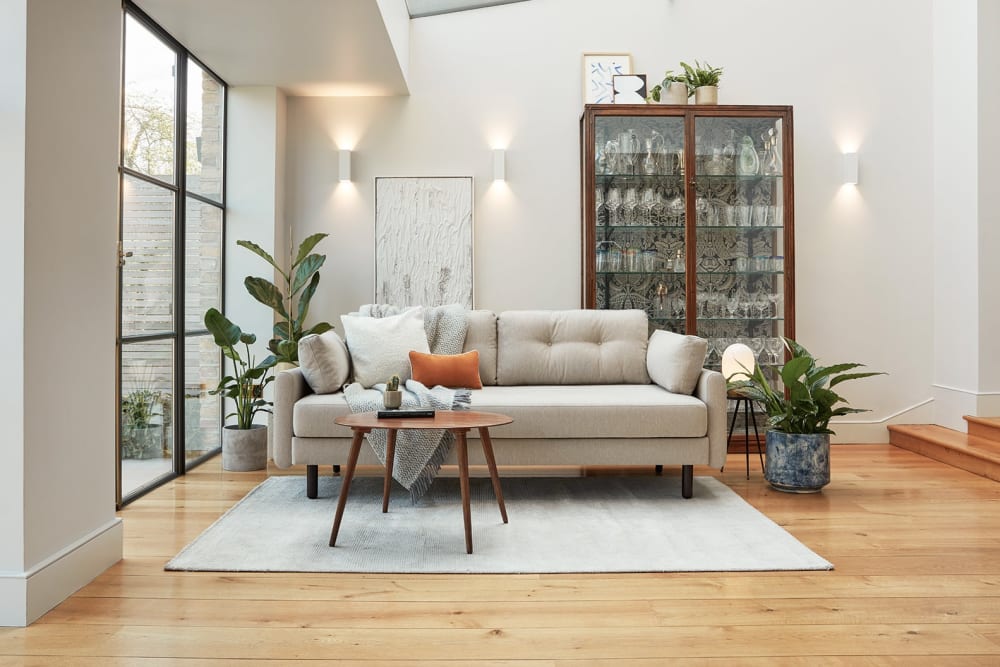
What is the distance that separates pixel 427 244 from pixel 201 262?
1379mm

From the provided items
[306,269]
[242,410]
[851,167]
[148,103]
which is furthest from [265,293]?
[851,167]

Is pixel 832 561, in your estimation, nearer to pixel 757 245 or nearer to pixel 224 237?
pixel 757 245

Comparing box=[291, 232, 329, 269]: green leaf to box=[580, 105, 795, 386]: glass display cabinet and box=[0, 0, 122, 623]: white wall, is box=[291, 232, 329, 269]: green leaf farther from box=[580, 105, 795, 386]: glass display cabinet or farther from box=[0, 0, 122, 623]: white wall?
box=[0, 0, 122, 623]: white wall

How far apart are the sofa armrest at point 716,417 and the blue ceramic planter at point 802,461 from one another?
35 cm

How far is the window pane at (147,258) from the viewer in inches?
139

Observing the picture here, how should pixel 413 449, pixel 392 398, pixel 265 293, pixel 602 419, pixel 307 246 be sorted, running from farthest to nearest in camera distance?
pixel 307 246
pixel 265 293
pixel 602 419
pixel 413 449
pixel 392 398

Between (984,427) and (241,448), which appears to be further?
(984,427)

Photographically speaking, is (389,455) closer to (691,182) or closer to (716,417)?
(716,417)

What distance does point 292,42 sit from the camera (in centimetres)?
399

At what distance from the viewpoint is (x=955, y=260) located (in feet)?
15.8

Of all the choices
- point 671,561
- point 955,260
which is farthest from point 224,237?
point 955,260

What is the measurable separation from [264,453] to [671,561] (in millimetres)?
2540

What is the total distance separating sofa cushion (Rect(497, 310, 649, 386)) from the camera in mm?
4145

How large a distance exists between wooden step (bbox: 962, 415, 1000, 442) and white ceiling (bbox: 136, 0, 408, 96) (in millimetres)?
4007
